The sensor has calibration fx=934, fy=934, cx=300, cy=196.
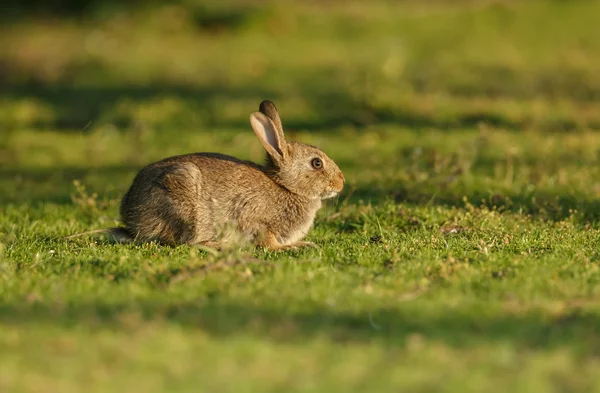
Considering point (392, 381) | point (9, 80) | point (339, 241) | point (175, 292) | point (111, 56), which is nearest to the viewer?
point (392, 381)

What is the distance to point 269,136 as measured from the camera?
28.1ft

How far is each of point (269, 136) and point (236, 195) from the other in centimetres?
70

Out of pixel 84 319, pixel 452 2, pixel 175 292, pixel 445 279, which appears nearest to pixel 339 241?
pixel 445 279

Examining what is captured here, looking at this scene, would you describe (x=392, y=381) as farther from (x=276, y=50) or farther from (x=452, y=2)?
(x=452, y=2)

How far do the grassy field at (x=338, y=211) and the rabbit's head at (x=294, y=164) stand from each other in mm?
467

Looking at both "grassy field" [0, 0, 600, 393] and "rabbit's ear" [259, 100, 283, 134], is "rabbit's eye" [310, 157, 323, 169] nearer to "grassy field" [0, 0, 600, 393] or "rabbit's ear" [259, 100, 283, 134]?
"rabbit's ear" [259, 100, 283, 134]

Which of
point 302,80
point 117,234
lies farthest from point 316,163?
point 302,80

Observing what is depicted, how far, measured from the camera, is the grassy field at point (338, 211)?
511 centimetres

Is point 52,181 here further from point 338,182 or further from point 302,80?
point 302,80

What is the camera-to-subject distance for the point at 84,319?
5.68 m

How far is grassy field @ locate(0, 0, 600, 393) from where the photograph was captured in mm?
5109

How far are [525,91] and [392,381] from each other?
1245 cm

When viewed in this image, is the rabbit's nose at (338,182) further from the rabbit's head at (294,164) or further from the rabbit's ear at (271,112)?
the rabbit's ear at (271,112)

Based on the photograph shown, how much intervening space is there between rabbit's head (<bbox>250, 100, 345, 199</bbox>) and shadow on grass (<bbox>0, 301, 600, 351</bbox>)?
2719mm
